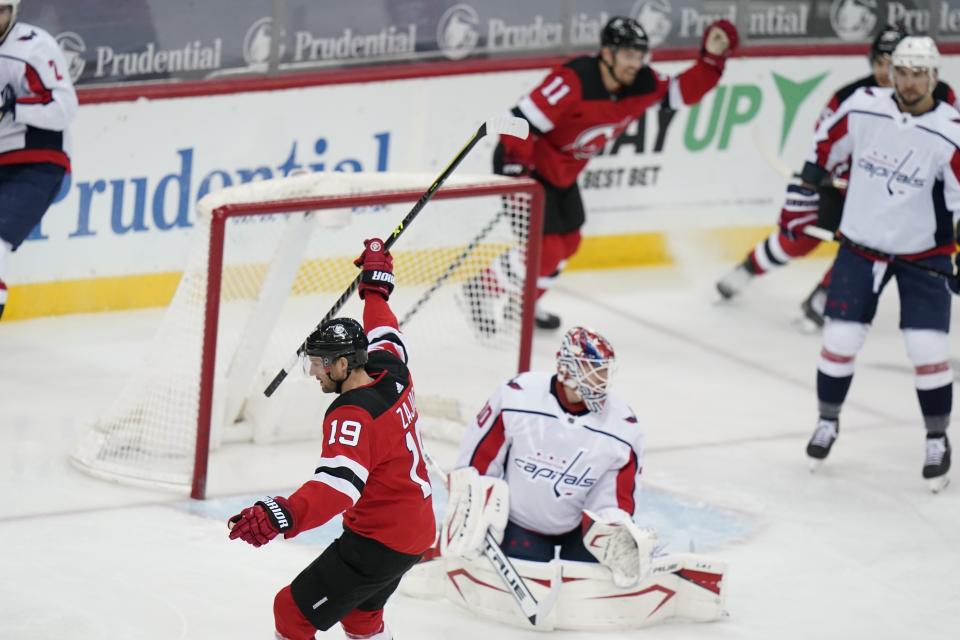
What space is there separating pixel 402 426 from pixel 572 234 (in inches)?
130

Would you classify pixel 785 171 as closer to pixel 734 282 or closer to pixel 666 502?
pixel 734 282

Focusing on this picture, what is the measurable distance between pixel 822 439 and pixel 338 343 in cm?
253

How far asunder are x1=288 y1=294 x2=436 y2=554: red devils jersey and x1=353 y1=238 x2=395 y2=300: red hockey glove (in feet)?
1.13

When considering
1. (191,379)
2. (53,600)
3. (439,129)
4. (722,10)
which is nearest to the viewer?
(53,600)

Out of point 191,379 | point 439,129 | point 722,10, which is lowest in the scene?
point 191,379

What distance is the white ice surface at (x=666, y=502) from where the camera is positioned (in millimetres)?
4441

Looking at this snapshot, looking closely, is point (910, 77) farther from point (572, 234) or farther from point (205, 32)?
point (205, 32)

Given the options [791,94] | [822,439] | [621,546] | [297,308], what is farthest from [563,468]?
[791,94]

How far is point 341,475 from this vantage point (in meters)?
3.43

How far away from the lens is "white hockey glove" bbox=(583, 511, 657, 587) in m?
4.30

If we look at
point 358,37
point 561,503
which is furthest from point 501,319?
point 358,37

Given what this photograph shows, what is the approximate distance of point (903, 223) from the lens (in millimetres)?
5375

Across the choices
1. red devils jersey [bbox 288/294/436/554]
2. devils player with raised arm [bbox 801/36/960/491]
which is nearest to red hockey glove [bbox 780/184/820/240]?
devils player with raised arm [bbox 801/36/960/491]

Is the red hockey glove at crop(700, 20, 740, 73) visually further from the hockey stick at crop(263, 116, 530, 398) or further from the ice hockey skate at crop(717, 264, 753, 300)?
the hockey stick at crop(263, 116, 530, 398)
